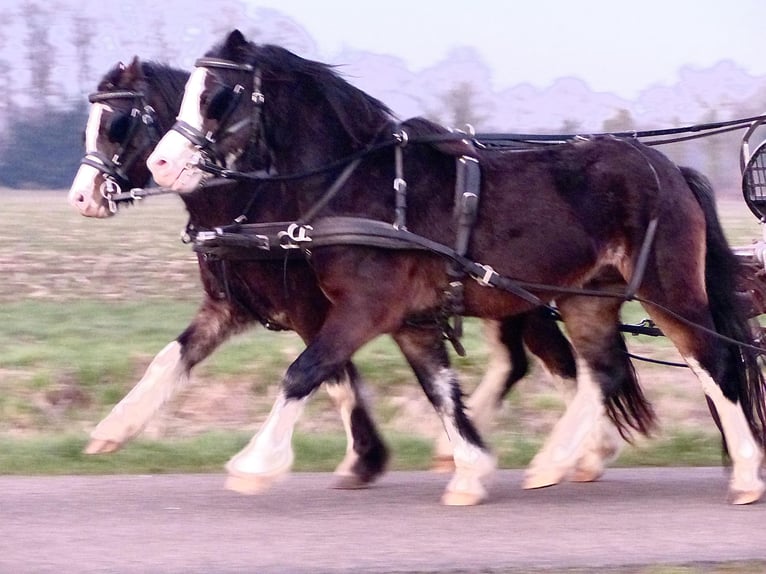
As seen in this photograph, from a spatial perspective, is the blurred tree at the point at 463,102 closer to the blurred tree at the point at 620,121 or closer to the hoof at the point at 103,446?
the blurred tree at the point at 620,121

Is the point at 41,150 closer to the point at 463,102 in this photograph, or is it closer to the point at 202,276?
the point at 463,102

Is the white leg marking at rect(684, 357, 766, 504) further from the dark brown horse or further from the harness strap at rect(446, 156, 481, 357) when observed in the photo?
the harness strap at rect(446, 156, 481, 357)

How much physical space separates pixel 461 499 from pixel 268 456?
923 millimetres

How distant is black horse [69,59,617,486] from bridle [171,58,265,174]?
324 mm

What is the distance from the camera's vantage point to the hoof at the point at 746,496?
17.5 ft

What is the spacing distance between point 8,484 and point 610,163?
10.0 ft

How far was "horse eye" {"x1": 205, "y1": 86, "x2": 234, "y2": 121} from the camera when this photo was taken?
5.23 m

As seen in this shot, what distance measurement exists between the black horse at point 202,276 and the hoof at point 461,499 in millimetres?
507

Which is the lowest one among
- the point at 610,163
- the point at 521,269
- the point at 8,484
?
the point at 8,484

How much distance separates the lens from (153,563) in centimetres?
420

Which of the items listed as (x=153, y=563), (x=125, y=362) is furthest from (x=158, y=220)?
(x=153, y=563)

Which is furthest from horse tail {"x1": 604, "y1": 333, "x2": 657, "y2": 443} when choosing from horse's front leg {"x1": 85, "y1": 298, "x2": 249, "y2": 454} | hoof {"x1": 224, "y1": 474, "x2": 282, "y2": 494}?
hoof {"x1": 224, "y1": 474, "x2": 282, "y2": 494}

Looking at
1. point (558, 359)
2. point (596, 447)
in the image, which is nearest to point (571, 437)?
point (596, 447)

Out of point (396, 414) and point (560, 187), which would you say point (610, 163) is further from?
point (396, 414)
